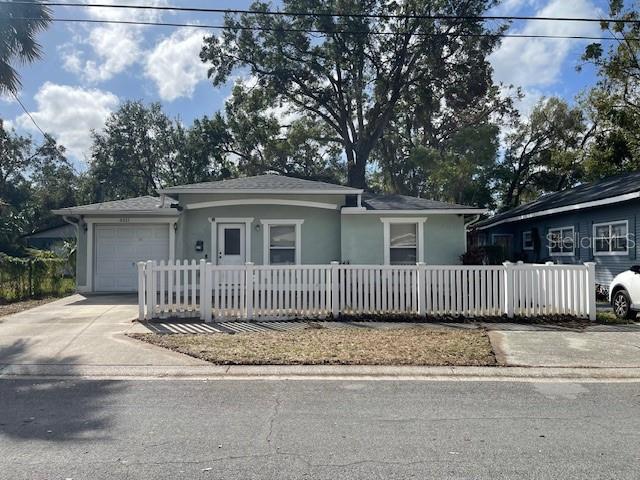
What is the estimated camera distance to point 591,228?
637 inches

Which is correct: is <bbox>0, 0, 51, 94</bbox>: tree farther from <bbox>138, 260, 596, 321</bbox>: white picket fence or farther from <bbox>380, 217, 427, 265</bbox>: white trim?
<bbox>380, 217, 427, 265</bbox>: white trim

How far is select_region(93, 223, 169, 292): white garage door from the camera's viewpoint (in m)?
15.8

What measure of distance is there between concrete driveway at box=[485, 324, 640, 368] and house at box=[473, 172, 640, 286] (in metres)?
5.52

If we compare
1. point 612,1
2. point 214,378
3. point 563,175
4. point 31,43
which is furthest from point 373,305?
point 563,175

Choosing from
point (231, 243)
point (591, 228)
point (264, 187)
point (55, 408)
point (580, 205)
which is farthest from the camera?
point (591, 228)

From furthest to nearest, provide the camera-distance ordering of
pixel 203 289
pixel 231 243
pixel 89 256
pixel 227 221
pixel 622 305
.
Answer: pixel 89 256, pixel 231 243, pixel 227 221, pixel 622 305, pixel 203 289

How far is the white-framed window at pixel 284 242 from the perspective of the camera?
15266 mm

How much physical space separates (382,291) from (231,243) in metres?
6.70

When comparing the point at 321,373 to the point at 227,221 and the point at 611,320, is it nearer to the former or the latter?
the point at 611,320

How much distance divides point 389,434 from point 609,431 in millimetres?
2054

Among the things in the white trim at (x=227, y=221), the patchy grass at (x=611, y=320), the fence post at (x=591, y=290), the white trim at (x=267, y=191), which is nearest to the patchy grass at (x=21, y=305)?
the white trim at (x=267, y=191)

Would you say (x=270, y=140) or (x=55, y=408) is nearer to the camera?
(x=55, y=408)

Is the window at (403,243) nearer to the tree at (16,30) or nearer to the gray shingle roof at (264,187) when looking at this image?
the gray shingle roof at (264,187)

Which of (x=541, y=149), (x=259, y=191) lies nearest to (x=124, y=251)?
(x=259, y=191)
